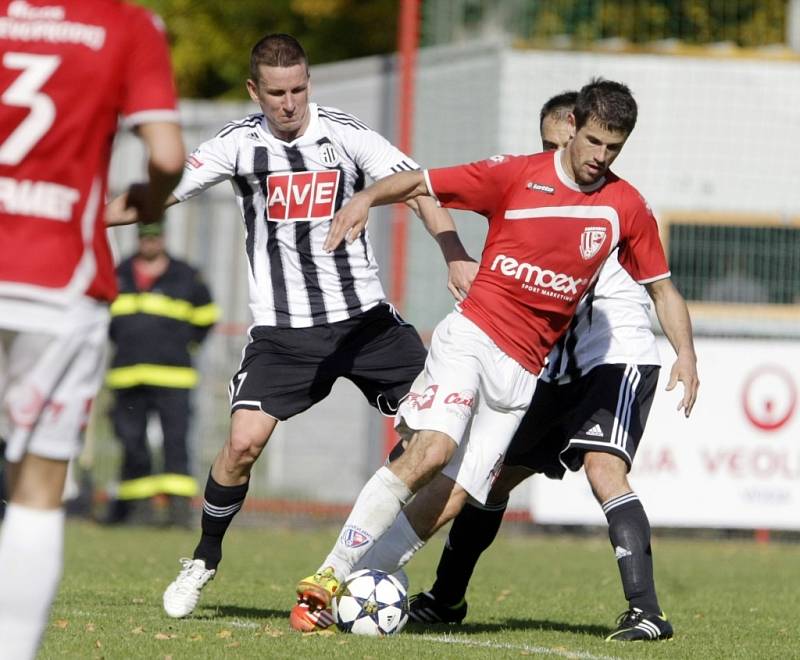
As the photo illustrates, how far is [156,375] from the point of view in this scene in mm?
13703

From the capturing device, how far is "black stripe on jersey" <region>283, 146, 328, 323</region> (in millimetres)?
7551

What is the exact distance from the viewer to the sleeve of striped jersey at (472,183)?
6.80 m

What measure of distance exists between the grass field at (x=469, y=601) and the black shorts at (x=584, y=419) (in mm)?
806

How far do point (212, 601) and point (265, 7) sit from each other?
62.1 ft

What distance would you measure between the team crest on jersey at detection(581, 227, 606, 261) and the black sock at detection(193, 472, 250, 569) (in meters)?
1.99

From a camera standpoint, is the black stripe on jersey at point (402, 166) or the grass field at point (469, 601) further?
the black stripe on jersey at point (402, 166)

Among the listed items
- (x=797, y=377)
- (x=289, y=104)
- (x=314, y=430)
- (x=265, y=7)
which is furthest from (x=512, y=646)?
(x=265, y=7)

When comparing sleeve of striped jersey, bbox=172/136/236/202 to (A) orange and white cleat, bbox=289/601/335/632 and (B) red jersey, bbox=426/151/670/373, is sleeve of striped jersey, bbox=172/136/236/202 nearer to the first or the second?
(B) red jersey, bbox=426/151/670/373

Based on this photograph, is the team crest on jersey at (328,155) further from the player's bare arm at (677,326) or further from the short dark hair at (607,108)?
the player's bare arm at (677,326)

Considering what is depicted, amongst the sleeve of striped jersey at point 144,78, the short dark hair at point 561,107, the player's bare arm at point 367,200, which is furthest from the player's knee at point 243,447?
the sleeve of striped jersey at point 144,78

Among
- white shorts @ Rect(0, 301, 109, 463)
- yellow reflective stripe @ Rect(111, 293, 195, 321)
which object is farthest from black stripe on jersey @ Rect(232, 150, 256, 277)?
yellow reflective stripe @ Rect(111, 293, 195, 321)

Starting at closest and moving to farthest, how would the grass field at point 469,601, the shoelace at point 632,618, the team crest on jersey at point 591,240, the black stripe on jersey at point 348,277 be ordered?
the grass field at point 469,601, the team crest on jersey at point 591,240, the shoelace at point 632,618, the black stripe on jersey at point 348,277

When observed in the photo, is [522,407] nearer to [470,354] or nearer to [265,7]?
[470,354]

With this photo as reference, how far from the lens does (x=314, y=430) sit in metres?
15.7
